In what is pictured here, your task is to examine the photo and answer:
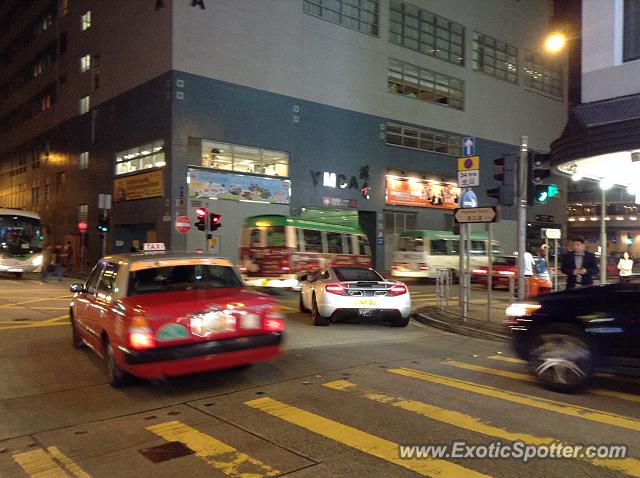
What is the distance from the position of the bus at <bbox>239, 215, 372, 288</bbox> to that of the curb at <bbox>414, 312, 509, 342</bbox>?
19.3ft

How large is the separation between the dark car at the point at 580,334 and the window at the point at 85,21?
37515mm

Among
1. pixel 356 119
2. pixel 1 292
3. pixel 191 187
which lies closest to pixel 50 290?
pixel 1 292

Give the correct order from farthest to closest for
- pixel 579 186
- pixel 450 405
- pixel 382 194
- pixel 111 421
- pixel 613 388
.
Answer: pixel 579 186 < pixel 382 194 < pixel 613 388 < pixel 450 405 < pixel 111 421

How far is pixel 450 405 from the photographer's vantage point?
5609 millimetres

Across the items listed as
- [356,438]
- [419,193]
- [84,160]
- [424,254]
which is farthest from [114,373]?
[84,160]

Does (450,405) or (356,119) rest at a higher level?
(356,119)

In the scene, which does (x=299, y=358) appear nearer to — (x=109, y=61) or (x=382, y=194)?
(x=382, y=194)

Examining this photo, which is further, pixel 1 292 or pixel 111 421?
pixel 1 292

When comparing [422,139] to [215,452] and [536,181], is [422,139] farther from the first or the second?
[215,452]

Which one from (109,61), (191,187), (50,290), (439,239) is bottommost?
A: (50,290)

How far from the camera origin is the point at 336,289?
35.4ft

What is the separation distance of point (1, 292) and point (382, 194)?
22897 mm

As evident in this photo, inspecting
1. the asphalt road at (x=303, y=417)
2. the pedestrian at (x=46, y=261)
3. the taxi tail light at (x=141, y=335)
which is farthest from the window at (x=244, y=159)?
the taxi tail light at (x=141, y=335)

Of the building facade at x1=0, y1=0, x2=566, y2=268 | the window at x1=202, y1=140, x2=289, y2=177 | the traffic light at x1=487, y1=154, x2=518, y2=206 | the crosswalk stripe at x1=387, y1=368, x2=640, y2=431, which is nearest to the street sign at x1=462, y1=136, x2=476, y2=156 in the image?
the traffic light at x1=487, y1=154, x2=518, y2=206
